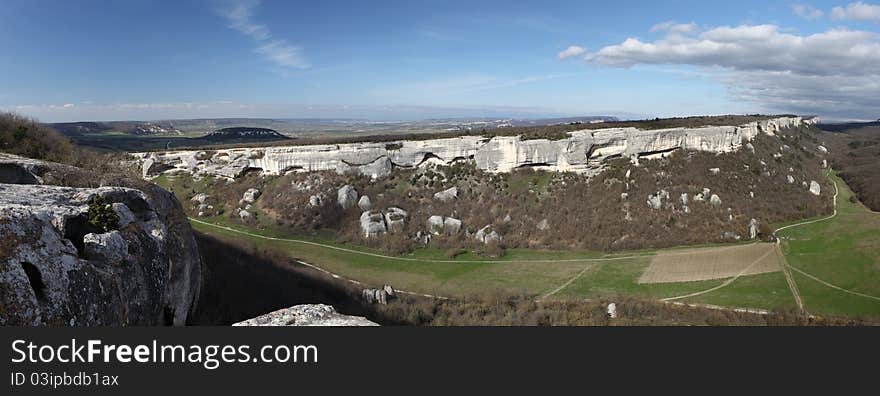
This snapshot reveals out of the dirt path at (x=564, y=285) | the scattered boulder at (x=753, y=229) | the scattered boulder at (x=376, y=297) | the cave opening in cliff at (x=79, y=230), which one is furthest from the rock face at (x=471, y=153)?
the cave opening in cliff at (x=79, y=230)

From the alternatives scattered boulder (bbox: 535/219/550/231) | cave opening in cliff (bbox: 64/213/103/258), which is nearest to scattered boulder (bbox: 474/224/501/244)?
scattered boulder (bbox: 535/219/550/231)

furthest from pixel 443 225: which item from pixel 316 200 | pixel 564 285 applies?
pixel 564 285

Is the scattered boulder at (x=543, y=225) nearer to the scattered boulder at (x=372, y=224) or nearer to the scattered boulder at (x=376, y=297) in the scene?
the scattered boulder at (x=372, y=224)

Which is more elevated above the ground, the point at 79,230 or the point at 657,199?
the point at 79,230

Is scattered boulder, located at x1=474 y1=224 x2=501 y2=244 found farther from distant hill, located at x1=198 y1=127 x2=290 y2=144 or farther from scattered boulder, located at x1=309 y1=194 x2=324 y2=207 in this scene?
distant hill, located at x1=198 y1=127 x2=290 y2=144

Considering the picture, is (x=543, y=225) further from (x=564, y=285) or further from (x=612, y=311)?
(x=612, y=311)

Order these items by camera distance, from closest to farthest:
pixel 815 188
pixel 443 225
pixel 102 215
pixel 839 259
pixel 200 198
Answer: pixel 102 215, pixel 839 259, pixel 443 225, pixel 815 188, pixel 200 198

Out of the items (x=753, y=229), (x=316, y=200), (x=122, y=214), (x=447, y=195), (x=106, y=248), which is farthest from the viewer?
(x=316, y=200)
